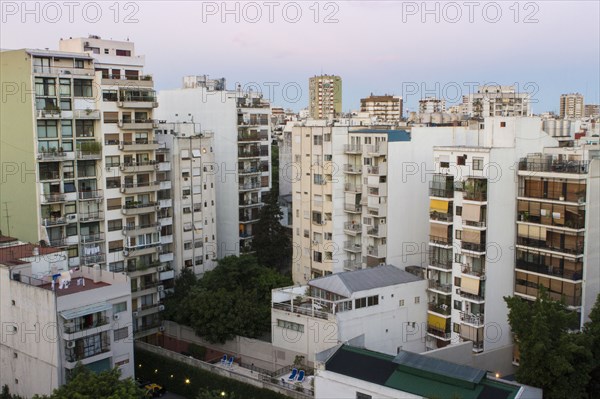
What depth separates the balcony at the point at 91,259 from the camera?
34.5 metres

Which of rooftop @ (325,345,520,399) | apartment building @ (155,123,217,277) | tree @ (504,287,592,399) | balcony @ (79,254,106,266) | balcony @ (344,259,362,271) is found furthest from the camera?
apartment building @ (155,123,217,277)

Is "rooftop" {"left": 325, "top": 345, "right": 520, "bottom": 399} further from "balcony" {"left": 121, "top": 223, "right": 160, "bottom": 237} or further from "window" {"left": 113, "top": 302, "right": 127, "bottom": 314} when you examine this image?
"balcony" {"left": 121, "top": 223, "right": 160, "bottom": 237}

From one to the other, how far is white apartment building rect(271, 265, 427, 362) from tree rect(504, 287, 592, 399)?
654 cm

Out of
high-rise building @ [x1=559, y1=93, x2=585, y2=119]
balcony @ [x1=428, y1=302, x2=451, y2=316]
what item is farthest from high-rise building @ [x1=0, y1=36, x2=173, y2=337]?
high-rise building @ [x1=559, y1=93, x2=585, y2=119]

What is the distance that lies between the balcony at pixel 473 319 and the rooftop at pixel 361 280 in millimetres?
2708

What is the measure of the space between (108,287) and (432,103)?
68.7 meters

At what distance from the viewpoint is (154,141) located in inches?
1469

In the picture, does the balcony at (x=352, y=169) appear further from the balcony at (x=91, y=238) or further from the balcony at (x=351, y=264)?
the balcony at (x=91, y=238)

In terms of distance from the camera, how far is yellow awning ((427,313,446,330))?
102 feet

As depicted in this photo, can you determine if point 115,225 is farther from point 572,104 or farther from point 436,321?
point 572,104

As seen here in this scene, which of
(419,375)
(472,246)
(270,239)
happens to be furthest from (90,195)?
(419,375)

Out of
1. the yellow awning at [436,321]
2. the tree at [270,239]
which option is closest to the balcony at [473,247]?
the yellow awning at [436,321]

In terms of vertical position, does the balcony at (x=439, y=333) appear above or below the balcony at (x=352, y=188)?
below

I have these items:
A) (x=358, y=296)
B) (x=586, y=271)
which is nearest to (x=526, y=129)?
(x=586, y=271)
